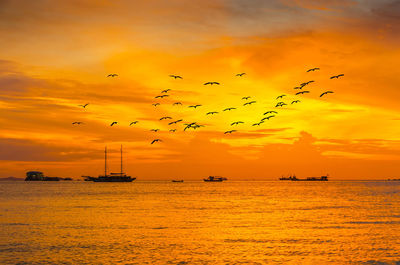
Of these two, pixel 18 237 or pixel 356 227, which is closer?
pixel 18 237

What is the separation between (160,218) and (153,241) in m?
28.0

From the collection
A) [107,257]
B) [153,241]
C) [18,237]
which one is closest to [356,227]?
[153,241]

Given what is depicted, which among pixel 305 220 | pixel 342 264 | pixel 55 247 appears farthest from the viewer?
pixel 305 220

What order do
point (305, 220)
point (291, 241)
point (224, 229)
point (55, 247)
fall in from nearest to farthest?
point (55, 247) < point (291, 241) < point (224, 229) < point (305, 220)

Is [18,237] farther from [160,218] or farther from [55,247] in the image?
[160,218]

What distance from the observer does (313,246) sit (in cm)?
5162

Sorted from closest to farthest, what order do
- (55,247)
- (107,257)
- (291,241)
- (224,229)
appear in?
(107,257) < (55,247) < (291,241) < (224,229)

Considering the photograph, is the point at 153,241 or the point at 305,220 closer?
the point at 153,241

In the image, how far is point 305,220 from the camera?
7975 centimetres

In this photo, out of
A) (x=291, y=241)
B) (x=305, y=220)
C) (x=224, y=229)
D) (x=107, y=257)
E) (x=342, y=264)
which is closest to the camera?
(x=342, y=264)

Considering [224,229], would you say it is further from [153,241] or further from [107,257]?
[107,257]

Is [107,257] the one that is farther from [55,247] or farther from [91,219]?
[91,219]

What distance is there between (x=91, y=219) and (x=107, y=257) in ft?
119

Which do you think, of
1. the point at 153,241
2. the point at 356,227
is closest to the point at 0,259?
the point at 153,241
